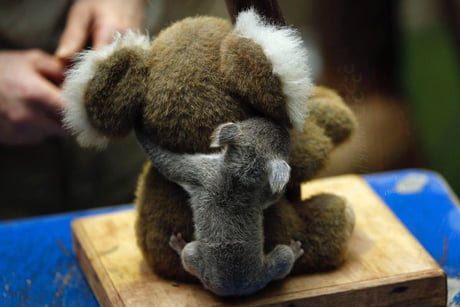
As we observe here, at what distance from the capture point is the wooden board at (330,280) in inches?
33.3

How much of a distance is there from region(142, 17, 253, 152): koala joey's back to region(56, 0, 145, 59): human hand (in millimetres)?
315

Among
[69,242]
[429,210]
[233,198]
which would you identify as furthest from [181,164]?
[429,210]

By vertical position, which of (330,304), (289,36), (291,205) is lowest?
(330,304)

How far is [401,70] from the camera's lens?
1756 millimetres

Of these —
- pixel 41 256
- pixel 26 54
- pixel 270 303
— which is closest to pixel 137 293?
pixel 270 303

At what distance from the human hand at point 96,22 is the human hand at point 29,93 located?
0.13ft

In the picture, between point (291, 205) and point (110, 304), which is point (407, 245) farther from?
point (110, 304)

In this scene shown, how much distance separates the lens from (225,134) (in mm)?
713

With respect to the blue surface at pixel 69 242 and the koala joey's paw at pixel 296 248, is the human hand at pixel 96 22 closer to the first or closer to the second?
the blue surface at pixel 69 242

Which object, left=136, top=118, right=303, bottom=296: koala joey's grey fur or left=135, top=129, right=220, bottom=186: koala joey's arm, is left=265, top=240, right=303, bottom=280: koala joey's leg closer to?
left=136, top=118, right=303, bottom=296: koala joey's grey fur

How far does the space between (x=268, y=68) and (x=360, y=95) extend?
13.6 inches

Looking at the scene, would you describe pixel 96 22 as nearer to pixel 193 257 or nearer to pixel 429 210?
pixel 193 257

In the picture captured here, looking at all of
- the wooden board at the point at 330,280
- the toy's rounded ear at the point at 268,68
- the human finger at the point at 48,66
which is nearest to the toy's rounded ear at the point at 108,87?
the toy's rounded ear at the point at 268,68

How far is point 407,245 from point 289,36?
37cm
